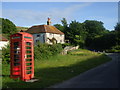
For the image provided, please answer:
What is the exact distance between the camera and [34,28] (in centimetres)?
4269

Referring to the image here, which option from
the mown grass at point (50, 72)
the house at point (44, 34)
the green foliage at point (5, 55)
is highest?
the house at point (44, 34)

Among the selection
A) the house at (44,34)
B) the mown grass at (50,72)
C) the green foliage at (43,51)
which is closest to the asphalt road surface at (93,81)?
the mown grass at (50,72)

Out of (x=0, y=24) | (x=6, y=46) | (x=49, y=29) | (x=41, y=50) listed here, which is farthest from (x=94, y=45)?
(x=6, y=46)

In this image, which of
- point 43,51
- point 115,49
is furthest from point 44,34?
point 43,51

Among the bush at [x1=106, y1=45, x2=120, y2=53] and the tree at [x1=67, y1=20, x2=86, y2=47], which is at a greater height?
the tree at [x1=67, y1=20, x2=86, y2=47]

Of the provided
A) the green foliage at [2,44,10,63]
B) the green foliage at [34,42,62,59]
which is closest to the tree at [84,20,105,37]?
the green foliage at [34,42,62,59]

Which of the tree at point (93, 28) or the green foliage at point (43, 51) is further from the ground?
the tree at point (93, 28)

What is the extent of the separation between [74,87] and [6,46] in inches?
374

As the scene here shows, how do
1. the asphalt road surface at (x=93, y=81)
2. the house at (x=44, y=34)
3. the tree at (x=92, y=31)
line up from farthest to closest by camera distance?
the tree at (x=92, y=31), the house at (x=44, y=34), the asphalt road surface at (x=93, y=81)

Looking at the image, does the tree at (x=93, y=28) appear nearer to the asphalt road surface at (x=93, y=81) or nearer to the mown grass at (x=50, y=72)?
the mown grass at (x=50, y=72)

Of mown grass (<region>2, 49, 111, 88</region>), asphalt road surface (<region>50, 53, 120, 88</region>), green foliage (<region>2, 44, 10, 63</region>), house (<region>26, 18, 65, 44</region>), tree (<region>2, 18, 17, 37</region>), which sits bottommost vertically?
asphalt road surface (<region>50, 53, 120, 88</region>)

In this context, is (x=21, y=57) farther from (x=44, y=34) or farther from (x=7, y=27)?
(x=7, y=27)

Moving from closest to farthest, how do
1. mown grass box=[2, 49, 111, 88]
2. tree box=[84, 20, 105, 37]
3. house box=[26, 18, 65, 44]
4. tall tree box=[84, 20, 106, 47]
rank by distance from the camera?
mown grass box=[2, 49, 111, 88], house box=[26, 18, 65, 44], tall tree box=[84, 20, 106, 47], tree box=[84, 20, 105, 37]

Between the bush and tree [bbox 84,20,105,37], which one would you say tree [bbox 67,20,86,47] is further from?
tree [bbox 84,20,105,37]
